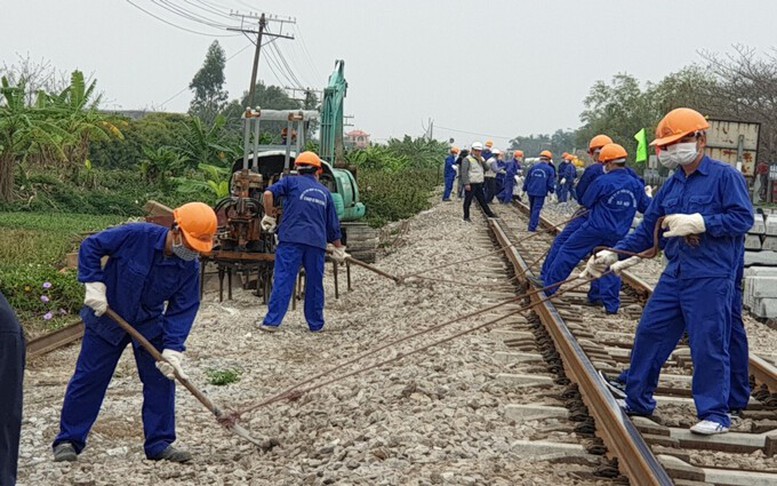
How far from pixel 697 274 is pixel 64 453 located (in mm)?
3725

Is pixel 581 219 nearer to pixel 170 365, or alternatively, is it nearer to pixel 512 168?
pixel 170 365

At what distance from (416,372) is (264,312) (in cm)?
463

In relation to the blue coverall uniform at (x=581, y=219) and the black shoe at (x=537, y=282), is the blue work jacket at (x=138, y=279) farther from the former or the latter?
the black shoe at (x=537, y=282)

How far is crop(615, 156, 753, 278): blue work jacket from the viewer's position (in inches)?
229

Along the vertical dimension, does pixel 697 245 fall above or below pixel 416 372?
above

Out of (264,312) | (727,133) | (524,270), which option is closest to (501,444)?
(264,312)

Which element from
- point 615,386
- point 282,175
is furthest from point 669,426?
point 282,175

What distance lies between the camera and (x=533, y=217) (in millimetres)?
20938

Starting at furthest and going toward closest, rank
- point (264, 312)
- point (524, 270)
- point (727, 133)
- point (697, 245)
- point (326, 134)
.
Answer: point (727, 133) < point (326, 134) < point (524, 270) < point (264, 312) < point (697, 245)

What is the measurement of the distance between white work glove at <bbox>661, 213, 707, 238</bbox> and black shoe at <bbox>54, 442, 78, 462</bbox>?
3.60 meters

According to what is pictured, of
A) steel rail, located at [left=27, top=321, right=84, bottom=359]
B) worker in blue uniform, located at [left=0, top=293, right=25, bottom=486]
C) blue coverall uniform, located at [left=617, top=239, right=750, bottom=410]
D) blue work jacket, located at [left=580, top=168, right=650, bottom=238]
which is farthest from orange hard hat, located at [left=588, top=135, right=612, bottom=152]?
worker in blue uniform, located at [left=0, top=293, right=25, bottom=486]

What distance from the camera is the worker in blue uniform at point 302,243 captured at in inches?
403

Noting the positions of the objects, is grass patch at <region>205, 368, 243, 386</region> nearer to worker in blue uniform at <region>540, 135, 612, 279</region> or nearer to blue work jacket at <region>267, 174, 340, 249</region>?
blue work jacket at <region>267, 174, 340, 249</region>

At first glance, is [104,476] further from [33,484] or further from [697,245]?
[697,245]
